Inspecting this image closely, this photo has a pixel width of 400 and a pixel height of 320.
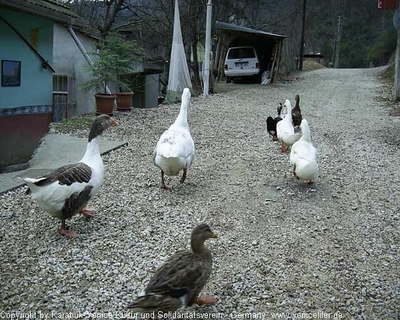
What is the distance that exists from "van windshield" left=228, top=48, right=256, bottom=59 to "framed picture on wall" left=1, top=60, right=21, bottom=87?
14.7 metres

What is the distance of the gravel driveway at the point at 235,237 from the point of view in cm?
329

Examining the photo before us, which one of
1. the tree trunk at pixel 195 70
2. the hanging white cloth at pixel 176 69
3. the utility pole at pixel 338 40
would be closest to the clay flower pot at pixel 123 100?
the hanging white cloth at pixel 176 69

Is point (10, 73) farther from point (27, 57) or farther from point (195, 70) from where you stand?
point (195, 70)

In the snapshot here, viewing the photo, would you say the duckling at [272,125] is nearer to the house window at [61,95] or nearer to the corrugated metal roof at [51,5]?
the corrugated metal roof at [51,5]

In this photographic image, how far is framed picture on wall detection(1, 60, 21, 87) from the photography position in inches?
293

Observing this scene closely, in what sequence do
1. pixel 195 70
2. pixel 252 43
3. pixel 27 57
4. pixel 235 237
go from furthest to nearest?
pixel 252 43
pixel 195 70
pixel 27 57
pixel 235 237

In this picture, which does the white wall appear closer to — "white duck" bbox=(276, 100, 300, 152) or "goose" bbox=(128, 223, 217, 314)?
"white duck" bbox=(276, 100, 300, 152)

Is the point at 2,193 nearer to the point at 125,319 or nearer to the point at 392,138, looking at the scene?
the point at 125,319

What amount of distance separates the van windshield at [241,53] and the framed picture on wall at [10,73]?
14.7 m

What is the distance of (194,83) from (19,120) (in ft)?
37.6

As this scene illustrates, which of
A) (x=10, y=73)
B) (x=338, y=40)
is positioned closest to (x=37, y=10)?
(x=10, y=73)

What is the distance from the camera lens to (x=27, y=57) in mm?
8055

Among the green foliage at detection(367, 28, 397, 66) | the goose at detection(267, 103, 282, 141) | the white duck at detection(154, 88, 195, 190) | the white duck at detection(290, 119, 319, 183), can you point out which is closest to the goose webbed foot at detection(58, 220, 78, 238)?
the white duck at detection(154, 88, 195, 190)

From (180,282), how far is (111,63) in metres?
8.08
